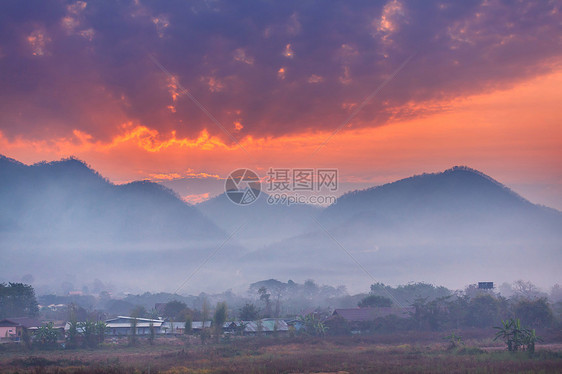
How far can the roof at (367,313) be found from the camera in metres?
69.9

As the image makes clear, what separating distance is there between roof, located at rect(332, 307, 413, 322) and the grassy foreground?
1299 cm

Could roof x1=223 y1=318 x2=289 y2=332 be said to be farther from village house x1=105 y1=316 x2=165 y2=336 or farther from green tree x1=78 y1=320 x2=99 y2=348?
green tree x1=78 y1=320 x2=99 y2=348

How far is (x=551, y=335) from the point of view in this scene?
2254 inches

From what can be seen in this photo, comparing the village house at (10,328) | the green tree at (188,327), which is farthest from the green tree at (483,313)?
the village house at (10,328)

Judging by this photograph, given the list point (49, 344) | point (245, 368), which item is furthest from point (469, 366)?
point (49, 344)

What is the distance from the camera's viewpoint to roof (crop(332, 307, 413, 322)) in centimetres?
6988

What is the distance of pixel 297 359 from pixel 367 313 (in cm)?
3328

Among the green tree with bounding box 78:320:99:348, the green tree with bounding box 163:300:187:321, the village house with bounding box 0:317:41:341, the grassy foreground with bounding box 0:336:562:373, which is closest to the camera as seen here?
the grassy foreground with bounding box 0:336:562:373

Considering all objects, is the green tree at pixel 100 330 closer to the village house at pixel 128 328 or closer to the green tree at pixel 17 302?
the village house at pixel 128 328

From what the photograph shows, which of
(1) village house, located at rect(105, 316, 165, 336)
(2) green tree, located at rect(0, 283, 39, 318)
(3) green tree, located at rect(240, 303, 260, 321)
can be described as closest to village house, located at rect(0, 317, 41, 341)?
(1) village house, located at rect(105, 316, 165, 336)

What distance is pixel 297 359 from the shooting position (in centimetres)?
4084

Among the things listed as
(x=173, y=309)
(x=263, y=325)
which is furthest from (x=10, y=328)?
(x=263, y=325)

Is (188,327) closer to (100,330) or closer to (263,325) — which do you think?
(263,325)

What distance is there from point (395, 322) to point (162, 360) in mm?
36287
